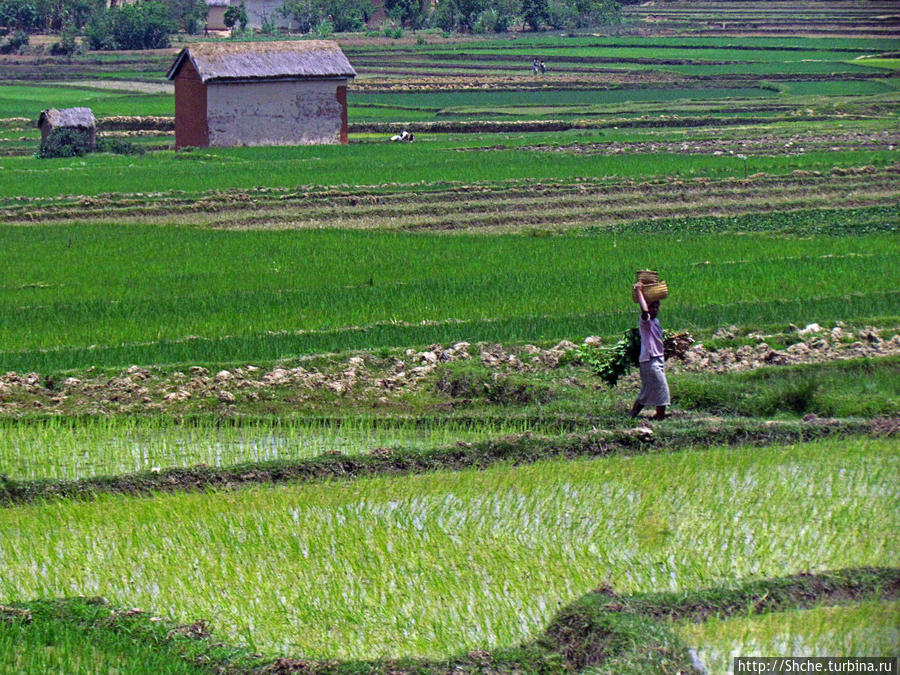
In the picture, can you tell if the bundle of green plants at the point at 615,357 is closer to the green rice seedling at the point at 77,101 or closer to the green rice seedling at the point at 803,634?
the green rice seedling at the point at 803,634

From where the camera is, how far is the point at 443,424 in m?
8.77

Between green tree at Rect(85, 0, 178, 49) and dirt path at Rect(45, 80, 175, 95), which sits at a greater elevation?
green tree at Rect(85, 0, 178, 49)

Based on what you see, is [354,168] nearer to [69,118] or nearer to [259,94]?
[259,94]

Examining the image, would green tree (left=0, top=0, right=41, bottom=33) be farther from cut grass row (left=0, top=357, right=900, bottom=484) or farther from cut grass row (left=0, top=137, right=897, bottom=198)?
cut grass row (left=0, top=357, right=900, bottom=484)

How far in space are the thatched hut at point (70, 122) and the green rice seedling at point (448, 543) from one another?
856 inches

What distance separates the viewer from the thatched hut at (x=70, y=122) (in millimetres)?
27297

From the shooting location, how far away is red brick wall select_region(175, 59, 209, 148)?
29.4 m

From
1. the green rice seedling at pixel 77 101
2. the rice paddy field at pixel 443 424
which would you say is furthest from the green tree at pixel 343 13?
the rice paddy field at pixel 443 424

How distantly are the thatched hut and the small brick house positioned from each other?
2248 millimetres

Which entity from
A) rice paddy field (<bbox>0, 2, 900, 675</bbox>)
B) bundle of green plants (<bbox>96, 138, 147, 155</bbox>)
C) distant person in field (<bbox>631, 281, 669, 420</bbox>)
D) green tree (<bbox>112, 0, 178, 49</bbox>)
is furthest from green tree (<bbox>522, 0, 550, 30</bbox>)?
distant person in field (<bbox>631, 281, 669, 420</bbox>)

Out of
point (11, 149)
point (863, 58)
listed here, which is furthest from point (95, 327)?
point (863, 58)

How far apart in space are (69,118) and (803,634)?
25066mm

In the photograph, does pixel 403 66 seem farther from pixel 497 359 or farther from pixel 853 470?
pixel 853 470

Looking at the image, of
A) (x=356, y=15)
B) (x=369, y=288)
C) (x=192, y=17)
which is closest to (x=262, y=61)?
(x=369, y=288)
